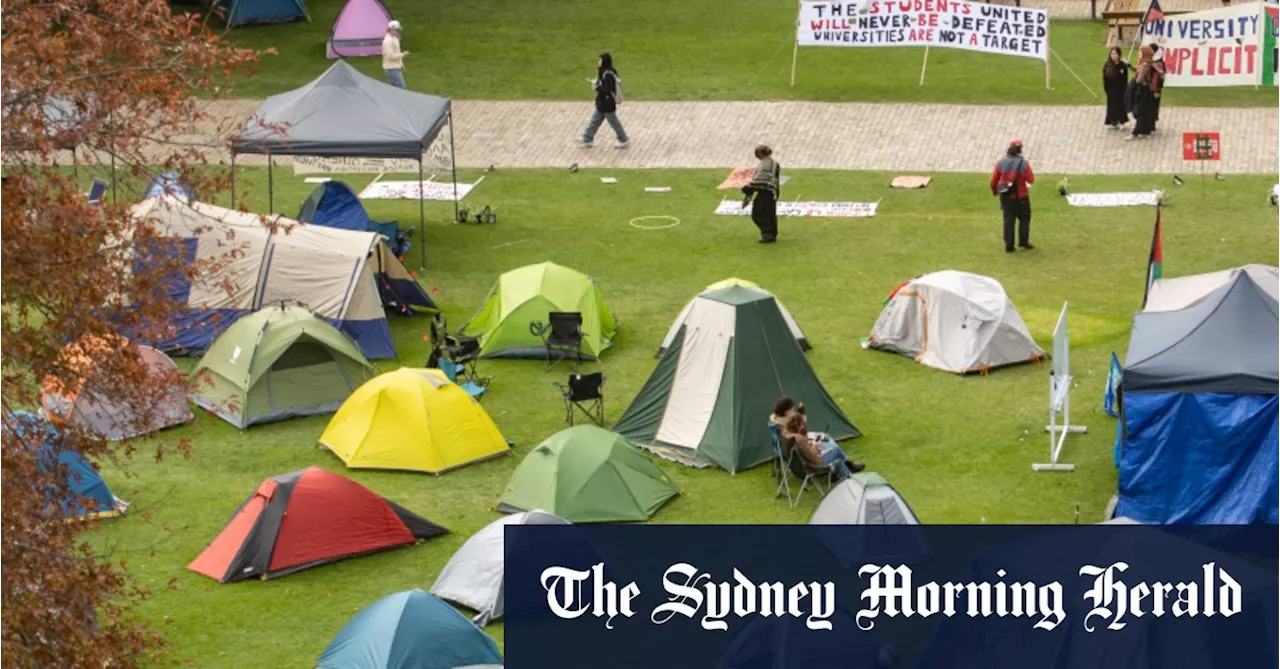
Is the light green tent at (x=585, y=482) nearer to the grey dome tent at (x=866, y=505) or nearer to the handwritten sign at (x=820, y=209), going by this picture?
the grey dome tent at (x=866, y=505)

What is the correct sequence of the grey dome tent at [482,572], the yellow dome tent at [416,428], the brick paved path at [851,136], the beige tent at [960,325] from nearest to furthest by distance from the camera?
the grey dome tent at [482,572] → the yellow dome tent at [416,428] → the beige tent at [960,325] → the brick paved path at [851,136]

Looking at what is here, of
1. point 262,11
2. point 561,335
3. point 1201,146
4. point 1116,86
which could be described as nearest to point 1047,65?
point 1116,86

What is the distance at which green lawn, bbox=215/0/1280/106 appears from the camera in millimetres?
37250

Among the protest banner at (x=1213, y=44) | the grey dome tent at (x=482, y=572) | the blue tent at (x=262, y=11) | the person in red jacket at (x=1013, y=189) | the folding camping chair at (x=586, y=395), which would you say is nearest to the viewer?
the grey dome tent at (x=482, y=572)

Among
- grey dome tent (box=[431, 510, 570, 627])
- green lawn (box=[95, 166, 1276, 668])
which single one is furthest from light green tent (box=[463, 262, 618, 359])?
grey dome tent (box=[431, 510, 570, 627])

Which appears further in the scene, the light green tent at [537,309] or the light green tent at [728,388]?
the light green tent at [537,309]

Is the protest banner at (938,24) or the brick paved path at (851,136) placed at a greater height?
the protest banner at (938,24)

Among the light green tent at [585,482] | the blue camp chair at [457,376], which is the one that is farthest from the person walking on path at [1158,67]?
the light green tent at [585,482]

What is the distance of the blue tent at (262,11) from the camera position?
141ft

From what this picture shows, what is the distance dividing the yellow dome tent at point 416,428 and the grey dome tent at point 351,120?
21.4 ft

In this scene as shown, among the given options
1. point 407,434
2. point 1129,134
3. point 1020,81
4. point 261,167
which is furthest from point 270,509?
point 1020,81

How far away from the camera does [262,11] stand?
4325 cm

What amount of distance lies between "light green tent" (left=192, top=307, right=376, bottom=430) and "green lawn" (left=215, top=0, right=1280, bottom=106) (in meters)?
14.9

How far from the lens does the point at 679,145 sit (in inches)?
1372
